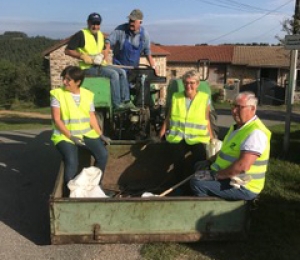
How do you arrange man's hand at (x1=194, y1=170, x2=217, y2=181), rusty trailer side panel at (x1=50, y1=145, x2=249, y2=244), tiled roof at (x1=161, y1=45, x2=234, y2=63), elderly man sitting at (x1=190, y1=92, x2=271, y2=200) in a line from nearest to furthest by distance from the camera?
elderly man sitting at (x1=190, y1=92, x2=271, y2=200)
rusty trailer side panel at (x1=50, y1=145, x2=249, y2=244)
man's hand at (x1=194, y1=170, x2=217, y2=181)
tiled roof at (x1=161, y1=45, x2=234, y2=63)

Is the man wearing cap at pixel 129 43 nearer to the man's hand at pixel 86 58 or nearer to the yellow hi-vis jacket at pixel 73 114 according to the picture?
the man's hand at pixel 86 58

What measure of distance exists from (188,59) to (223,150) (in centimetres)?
3550

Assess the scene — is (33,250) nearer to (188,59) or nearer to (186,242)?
(186,242)

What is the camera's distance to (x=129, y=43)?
6.44 m

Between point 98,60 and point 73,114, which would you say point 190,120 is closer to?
A: point 73,114

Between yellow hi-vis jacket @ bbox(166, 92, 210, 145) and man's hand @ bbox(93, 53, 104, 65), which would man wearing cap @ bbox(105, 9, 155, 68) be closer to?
man's hand @ bbox(93, 53, 104, 65)

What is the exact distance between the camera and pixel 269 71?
1383 inches

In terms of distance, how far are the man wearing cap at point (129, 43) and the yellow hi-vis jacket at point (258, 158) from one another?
3041 millimetres

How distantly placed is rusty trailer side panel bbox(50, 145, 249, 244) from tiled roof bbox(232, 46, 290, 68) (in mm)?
31331

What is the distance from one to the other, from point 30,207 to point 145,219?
6.34ft

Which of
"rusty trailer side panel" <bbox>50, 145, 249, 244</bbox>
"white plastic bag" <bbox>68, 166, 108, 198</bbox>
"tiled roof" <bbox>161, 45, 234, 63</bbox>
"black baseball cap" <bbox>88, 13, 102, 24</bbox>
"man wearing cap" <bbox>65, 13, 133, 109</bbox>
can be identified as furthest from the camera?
"tiled roof" <bbox>161, 45, 234, 63</bbox>

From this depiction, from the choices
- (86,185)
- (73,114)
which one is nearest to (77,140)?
(73,114)

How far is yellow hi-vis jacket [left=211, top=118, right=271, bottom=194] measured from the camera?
3.63 metres

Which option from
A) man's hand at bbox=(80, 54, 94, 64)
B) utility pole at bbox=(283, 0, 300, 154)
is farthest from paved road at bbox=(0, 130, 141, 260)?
utility pole at bbox=(283, 0, 300, 154)
